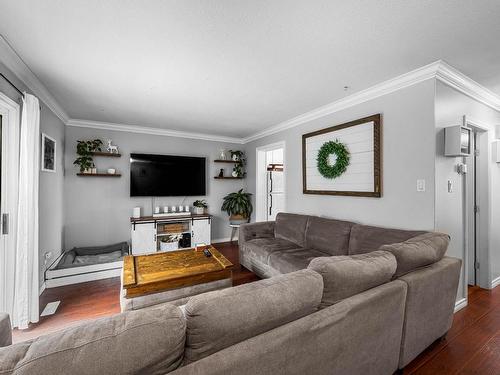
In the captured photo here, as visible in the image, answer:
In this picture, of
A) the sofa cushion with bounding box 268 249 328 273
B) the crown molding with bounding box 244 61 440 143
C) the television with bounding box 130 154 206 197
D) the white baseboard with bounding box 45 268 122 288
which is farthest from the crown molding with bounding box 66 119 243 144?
the sofa cushion with bounding box 268 249 328 273

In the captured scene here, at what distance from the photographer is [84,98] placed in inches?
120

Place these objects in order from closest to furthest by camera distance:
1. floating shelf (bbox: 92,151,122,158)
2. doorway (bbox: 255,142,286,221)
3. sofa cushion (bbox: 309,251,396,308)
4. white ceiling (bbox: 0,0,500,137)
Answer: sofa cushion (bbox: 309,251,396,308), white ceiling (bbox: 0,0,500,137), floating shelf (bbox: 92,151,122,158), doorway (bbox: 255,142,286,221)

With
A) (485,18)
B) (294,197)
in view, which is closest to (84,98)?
(294,197)

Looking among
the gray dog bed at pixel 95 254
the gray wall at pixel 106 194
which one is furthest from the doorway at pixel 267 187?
the gray dog bed at pixel 95 254

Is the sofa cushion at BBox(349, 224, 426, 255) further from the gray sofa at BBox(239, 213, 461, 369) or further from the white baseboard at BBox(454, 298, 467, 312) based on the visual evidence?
the white baseboard at BBox(454, 298, 467, 312)

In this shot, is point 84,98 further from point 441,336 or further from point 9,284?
point 441,336

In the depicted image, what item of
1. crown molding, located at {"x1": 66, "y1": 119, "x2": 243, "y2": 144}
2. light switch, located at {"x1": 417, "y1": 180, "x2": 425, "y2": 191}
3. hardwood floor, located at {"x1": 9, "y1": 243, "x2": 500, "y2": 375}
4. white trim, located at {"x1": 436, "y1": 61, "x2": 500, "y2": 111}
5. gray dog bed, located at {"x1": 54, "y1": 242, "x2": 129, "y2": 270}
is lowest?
hardwood floor, located at {"x1": 9, "y1": 243, "x2": 500, "y2": 375}

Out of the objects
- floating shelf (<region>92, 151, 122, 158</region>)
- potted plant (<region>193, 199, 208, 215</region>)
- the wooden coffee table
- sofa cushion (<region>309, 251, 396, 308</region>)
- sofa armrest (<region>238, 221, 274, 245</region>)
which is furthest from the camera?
potted plant (<region>193, 199, 208, 215</region>)

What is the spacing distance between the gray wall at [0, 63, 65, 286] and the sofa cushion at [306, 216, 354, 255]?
3319mm

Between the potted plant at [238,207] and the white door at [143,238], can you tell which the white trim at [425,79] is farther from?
the white door at [143,238]

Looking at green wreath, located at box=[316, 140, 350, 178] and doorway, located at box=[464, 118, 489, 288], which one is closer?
doorway, located at box=[464, 118, 489, 288]

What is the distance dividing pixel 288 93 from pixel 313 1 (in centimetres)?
145

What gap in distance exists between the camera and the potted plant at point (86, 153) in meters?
3.92

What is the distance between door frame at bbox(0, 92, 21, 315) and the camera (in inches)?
82.7
